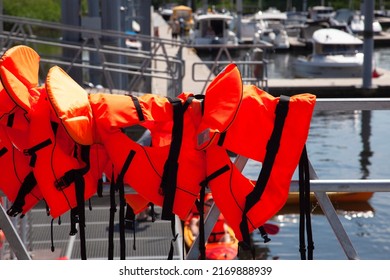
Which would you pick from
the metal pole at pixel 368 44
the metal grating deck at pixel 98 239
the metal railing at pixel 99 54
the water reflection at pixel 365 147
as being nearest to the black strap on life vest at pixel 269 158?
the metal grating deck at pixel 98 239

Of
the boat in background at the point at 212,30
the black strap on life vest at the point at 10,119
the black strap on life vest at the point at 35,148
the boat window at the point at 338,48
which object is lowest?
the boat in background at the point at 212,30

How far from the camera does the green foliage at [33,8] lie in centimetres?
5139

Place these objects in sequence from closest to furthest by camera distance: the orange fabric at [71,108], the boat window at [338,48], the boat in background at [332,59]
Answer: the orange fabric at [71,108] → the boat in background at [332,59] → the boat window at [338,48]

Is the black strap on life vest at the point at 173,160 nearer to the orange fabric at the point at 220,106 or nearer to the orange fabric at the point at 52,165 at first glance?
the orange fabric at the point at 220,106

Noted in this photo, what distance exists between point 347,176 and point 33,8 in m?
37.1

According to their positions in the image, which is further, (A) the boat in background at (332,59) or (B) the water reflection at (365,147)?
(A) the boat in background at (332,59)

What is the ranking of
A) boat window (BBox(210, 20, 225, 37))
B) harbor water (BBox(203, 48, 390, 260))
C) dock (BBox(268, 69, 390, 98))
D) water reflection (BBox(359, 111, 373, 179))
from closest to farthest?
harbor water (BBox(203, 48, 390, 260)) < water reflection (BBox(359, 111, 373, 179)) < dock (BBox(268, 69, 390, 98)) < boat window (BBox(210, 20, 225, 37))

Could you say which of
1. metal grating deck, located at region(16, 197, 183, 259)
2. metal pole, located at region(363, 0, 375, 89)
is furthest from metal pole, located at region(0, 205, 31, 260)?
metal pole, located at region(363, 0, 375, 89)

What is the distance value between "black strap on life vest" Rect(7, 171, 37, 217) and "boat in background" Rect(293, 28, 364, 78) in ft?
109

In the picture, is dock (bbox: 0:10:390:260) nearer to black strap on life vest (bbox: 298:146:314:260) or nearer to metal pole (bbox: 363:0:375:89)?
black strap on life vest (bbox: 298:146:314:260)

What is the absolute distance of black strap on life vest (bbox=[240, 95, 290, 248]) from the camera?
3.93 meters

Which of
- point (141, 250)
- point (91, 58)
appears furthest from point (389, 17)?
point (141, 250)

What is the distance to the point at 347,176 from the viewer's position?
2153 centimetres

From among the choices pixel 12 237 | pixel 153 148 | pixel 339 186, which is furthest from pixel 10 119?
pixel 339 186
